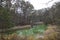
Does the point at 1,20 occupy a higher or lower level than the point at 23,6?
lower

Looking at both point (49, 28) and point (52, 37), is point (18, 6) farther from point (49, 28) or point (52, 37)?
point (52, 37)

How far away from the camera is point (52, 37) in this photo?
225 cm

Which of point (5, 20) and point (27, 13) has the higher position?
point (27, 13)

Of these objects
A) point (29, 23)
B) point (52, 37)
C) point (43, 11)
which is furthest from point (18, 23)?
point (52, 37)

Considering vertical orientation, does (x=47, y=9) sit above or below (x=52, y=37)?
above

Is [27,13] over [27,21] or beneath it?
over

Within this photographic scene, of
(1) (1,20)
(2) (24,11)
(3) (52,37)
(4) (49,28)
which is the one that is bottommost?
(3) (52,37)

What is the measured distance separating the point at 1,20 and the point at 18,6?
402 millimetres

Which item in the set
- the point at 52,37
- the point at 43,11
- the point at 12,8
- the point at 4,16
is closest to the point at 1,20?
the point at 4,16

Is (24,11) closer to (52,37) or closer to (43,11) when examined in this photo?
(43,11)

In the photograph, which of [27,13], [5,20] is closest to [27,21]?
[27,13]

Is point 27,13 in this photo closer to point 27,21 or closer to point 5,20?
point 27,21

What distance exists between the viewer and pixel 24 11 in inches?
90.5

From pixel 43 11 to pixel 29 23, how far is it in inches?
13.6
